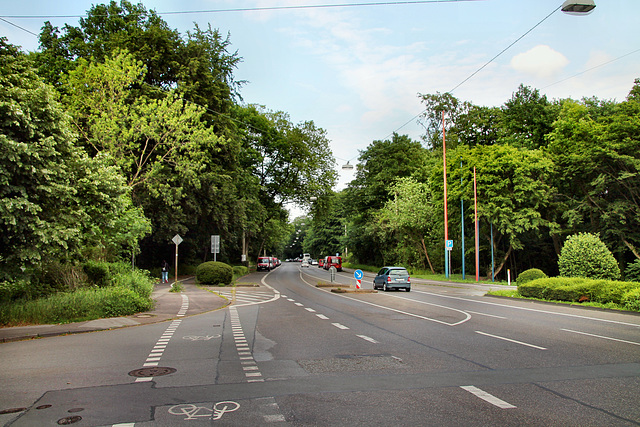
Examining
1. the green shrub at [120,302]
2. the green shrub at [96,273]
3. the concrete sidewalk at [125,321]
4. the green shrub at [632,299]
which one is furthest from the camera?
the green shrub at [96,273]

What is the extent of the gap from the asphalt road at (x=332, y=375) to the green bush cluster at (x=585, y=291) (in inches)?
167

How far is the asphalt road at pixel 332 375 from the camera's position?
509 centimetres

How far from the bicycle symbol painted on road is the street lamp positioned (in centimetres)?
1177

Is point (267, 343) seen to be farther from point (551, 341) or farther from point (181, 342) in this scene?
point (551, 341)

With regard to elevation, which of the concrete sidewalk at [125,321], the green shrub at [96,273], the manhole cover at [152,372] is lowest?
the concrete sidewalk at [125,321]

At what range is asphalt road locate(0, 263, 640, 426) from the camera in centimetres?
509

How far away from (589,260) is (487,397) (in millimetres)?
19242

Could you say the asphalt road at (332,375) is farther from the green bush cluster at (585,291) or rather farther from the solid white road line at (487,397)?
the green bush cluster at (585,291)

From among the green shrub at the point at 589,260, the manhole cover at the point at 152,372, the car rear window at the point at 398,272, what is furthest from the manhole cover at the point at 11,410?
the car rear window at the point at 398,272

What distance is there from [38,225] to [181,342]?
4.23 metres

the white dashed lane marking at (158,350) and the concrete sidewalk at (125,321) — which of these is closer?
the white dashed lane marking at (158,350)

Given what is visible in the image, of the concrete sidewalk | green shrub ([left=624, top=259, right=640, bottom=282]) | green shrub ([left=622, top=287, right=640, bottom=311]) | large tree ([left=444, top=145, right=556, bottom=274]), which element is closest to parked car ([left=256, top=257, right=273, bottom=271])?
large tree ([left=444, top=145, right=556, bottom=274])

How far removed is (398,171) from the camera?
5869cm

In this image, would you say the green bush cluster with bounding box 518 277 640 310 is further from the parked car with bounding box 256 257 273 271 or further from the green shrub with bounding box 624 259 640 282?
the parked car with bounding box 256 257 273 271
